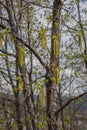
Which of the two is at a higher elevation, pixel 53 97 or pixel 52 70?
pixel 52 70

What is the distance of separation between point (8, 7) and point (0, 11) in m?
8.71

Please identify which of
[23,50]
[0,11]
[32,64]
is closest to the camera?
[23,50]

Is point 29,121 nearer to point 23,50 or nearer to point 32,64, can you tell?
point 23,50

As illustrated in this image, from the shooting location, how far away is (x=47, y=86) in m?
7.20

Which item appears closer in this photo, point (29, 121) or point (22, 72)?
point (22, 72)

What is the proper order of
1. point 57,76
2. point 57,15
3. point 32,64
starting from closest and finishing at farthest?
point 57,76, point 57,15, point 32,64

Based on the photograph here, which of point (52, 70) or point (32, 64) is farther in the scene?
point (32, 64)

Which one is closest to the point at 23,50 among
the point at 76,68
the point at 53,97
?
the point at 53,97

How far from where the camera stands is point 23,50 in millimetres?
6895

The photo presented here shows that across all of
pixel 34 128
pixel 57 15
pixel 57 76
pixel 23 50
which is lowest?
pixel 34 128

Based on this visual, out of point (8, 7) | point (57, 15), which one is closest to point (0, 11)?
point (8, 7)

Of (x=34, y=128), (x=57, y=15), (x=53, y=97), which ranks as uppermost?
(x=57, y=15)

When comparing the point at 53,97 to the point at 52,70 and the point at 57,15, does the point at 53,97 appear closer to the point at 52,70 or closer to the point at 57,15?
the point at 52,70

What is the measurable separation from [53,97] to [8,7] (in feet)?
9.07
